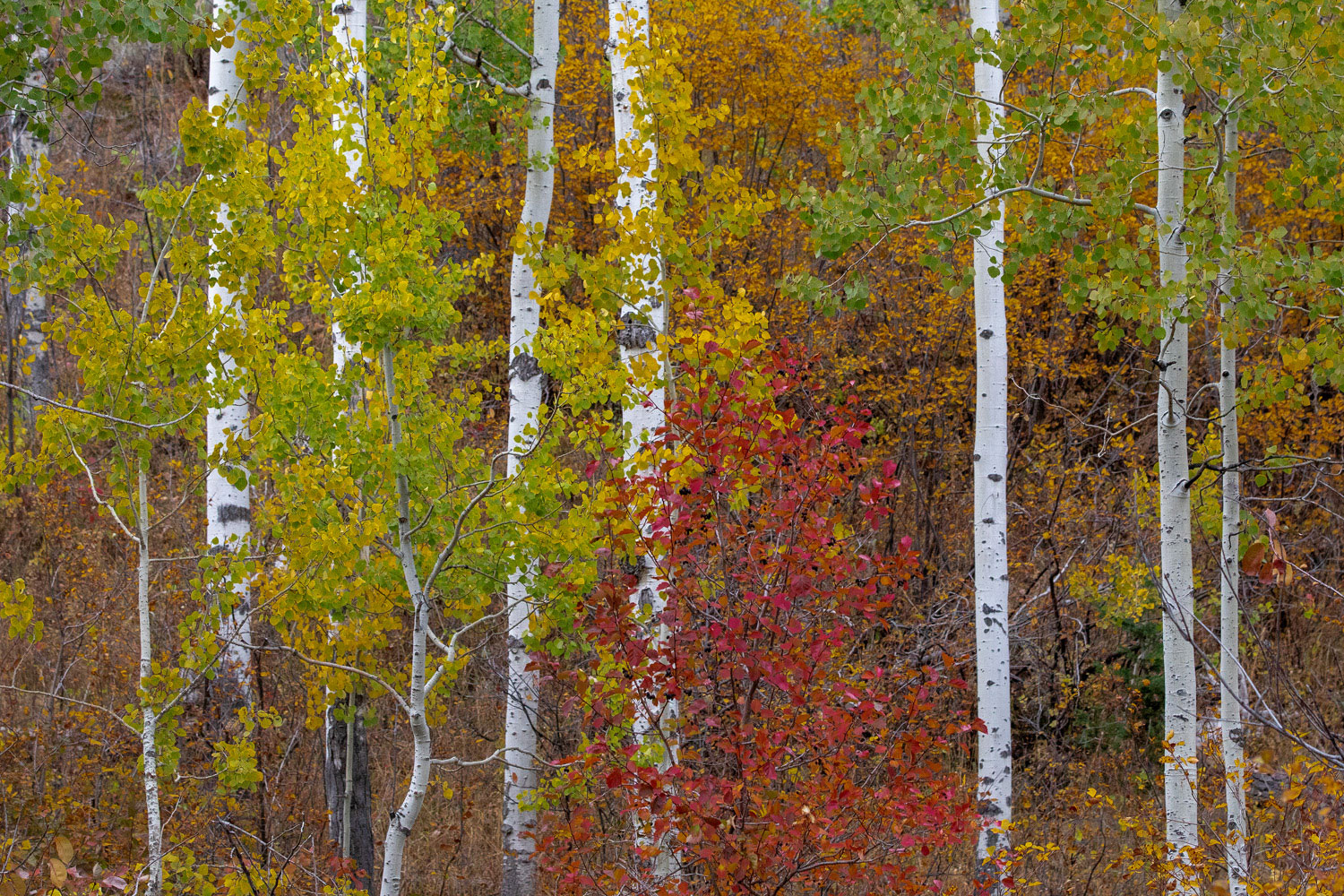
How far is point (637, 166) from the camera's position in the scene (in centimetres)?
456

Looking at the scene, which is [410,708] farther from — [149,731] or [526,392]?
[526,392]

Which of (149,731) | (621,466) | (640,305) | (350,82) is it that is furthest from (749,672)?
(350,82)

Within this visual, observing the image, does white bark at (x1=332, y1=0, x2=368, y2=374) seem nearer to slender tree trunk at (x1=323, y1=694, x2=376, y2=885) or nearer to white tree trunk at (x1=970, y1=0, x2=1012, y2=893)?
slender tree trunk at (x1=323, y1=694, x2=376, y2=885)

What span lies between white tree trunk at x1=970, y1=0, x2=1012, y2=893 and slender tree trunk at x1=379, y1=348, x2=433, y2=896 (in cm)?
304

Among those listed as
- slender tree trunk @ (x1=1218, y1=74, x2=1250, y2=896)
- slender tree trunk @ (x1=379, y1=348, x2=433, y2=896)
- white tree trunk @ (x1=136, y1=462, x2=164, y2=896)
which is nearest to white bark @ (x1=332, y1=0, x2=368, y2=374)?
slender tree trunk @ (x1=379, y1=348, x2=433, y2=896)

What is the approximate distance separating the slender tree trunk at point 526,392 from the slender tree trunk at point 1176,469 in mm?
2815

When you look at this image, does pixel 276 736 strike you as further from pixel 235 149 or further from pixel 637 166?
pixel 637 166

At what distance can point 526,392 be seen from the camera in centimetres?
555

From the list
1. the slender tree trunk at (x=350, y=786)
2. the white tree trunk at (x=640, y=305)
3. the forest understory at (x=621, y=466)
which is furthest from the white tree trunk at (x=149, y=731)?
the white tree trunk at (x=640, y=305)

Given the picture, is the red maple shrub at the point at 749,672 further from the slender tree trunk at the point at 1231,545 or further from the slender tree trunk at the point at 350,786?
the slender tree trunk at the point at 350,786

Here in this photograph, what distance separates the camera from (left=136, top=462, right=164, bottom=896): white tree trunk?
4090 mm

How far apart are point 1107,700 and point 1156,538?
1685 millimetres

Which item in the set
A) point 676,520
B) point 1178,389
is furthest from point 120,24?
point 1178,389

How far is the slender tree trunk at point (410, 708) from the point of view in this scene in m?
3.94
